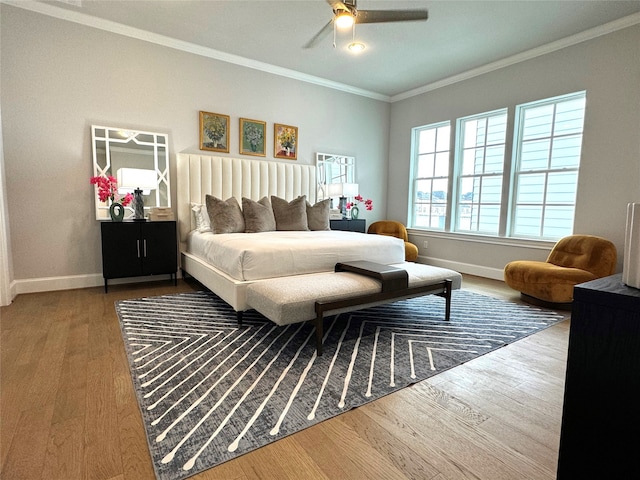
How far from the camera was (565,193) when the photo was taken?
14.0ft

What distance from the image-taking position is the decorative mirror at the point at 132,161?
3928mm

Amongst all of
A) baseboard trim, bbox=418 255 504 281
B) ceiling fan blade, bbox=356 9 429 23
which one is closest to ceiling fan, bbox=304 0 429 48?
ceiling fan blade, bbox=356 9 429 23

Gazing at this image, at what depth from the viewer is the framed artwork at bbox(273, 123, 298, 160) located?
5199 mm

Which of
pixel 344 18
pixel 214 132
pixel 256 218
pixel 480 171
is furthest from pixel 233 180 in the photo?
pixel 480 171

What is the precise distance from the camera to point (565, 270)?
3.48 m

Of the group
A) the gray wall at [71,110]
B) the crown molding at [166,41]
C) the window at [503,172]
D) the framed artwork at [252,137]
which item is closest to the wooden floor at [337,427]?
the gray wall at [71,110]

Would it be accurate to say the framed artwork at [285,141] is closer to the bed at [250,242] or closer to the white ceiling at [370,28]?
the bed at [250,242]

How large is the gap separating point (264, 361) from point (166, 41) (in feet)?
13.6

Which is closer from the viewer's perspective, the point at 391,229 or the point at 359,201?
the point at 391,229

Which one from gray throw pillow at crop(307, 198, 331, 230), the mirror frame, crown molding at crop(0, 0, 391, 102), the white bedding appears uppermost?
crown molding at crop(0, 0, 391, 102)

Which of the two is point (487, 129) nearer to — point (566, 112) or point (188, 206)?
point (566, 112)

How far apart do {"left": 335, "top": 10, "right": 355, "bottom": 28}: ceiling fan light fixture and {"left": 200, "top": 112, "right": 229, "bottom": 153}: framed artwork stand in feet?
8.21

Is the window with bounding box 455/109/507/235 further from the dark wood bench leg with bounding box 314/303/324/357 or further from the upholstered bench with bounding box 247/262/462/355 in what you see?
the dark wood bench leg with bounding box 314/303/324/357

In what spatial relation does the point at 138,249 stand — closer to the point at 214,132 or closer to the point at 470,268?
the point at 214,132
